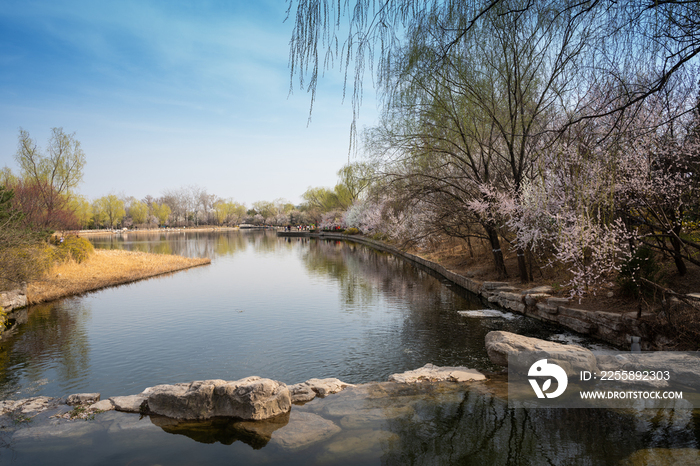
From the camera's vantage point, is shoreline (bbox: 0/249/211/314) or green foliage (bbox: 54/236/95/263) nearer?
shoreline (bbox: 0/249/211/314)

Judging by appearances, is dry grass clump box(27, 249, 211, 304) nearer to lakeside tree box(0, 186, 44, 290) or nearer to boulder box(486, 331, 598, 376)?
lakeside tree box(0, 186, 44, 290)

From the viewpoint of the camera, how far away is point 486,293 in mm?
14766

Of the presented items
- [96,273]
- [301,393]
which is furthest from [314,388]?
[96,273]

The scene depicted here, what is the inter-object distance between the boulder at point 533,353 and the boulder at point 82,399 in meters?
6.97

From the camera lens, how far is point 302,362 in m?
8.62

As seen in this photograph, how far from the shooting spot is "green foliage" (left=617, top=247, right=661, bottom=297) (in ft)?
29.9

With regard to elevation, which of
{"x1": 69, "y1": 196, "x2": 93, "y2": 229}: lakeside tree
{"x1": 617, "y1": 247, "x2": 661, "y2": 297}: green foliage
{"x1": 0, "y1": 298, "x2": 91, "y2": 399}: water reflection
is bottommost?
{"x1": 0, "y1": 298, "x2": 91, "y2": 399}: water reflection

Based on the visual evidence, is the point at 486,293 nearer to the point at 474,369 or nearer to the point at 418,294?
the point at 418,294

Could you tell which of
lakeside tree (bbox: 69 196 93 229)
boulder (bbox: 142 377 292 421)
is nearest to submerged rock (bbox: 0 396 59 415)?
boulder (bbox: 142 377 292 421)

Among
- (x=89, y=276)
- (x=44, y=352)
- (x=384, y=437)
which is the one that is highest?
(x=89, y=276)

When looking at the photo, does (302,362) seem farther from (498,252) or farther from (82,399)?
(498,252)

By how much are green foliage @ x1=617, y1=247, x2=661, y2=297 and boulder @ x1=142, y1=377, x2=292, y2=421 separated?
313 inches

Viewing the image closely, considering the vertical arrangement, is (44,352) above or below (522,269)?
below

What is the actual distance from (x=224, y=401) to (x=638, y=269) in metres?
9.01
